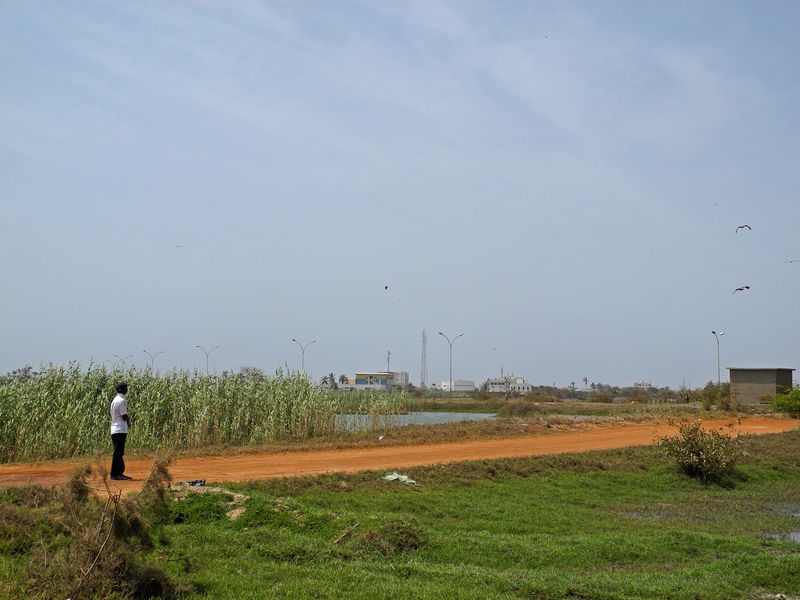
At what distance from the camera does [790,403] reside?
40281mm

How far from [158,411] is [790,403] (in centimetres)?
3538

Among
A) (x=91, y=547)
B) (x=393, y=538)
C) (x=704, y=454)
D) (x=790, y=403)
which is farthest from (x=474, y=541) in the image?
(x=790, y=403)

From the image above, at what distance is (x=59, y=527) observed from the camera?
8.80 metres

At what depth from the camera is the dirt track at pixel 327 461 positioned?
16.0 meters

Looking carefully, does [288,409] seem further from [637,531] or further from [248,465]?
[637,531]

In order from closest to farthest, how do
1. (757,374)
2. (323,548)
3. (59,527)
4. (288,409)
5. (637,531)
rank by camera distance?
(59,527) → (323,548) → (637,531) → (288,409) → (757,374)

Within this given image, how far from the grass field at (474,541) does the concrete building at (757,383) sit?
33.7 m

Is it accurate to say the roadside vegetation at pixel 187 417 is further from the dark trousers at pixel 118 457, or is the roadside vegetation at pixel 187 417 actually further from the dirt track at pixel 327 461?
the dark trousers at pixel 118 457

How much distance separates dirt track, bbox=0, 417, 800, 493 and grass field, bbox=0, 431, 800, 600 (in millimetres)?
2182

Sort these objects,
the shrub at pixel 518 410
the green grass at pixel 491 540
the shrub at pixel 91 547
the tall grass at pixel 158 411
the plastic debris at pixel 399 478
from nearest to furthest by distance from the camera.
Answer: the shrub at pixel 91 547 < the green grass at pixel 491 540 < the plastic debris at pixel 399 478 < the tall grass at pixel 158 411 < the shrub at pixel 518 410

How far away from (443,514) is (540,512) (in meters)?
2.11

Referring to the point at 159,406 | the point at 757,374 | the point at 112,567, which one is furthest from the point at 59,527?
the point at 757,374

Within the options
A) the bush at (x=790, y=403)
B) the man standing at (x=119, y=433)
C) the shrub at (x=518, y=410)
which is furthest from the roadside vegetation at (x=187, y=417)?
the shrub at (x=518, y=410)

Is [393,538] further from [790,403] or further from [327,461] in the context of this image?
[790,403]
